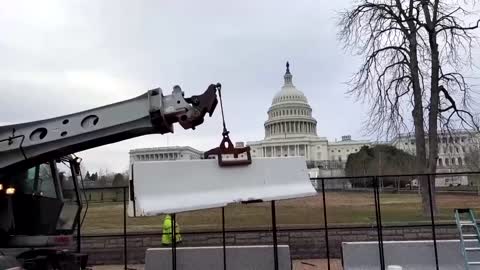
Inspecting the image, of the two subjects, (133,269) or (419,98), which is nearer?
(133,269)

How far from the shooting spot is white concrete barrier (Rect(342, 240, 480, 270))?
36.7 feet

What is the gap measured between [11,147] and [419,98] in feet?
57.5

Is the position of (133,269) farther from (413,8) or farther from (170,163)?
(413,8)

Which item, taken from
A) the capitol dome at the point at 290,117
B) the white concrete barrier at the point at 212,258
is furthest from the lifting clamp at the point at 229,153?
the capitol dome at the point at 290,117

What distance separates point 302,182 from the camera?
21.7ft

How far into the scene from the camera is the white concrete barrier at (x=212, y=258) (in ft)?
36.5

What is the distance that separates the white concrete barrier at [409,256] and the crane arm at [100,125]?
7.05m

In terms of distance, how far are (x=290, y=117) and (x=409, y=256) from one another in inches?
3663

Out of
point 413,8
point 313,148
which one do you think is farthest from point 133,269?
point 313,148

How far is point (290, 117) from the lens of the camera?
103875 millimetres

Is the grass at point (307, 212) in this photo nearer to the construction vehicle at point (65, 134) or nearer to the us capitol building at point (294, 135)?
the construction vehicle at point (65, 134)

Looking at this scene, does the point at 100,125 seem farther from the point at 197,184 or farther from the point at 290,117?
the point at 290,117

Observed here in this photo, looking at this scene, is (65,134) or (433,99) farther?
(433,99)

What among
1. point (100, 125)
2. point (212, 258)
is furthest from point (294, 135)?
point (100, 125)
